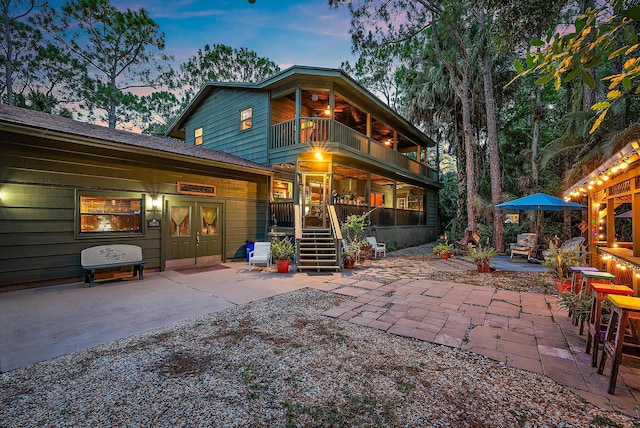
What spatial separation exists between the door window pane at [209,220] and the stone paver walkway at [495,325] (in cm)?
494

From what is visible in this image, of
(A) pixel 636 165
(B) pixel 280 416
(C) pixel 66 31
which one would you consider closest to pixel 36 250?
(B) pixel 280 416

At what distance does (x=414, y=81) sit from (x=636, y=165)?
14.1 meters

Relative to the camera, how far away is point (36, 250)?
599 cm

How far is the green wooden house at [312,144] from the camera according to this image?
9625 mm

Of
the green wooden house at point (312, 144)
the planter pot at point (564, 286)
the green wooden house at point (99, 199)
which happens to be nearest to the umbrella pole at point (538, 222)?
the green wooden house at point (312, 144)

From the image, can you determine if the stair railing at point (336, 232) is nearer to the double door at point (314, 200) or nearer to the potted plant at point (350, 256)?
the potted plant at point (350, 256)

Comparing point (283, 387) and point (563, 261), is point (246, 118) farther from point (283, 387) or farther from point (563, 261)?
point (563, 261)

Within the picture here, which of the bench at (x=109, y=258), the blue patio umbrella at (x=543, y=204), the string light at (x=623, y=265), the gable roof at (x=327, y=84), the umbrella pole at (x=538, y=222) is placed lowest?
the bench at (x=109, y=258)

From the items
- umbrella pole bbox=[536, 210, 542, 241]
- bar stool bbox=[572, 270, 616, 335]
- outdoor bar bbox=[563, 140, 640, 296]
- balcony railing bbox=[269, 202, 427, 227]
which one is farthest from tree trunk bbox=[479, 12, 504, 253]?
bar stool bbox=[572, 270, 616, 335]

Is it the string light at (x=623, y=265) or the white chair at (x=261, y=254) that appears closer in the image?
the string light at (x=623, y=265)

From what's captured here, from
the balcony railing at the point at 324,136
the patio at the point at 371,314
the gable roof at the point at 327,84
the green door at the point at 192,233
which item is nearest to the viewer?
the patio at the point at 371,314

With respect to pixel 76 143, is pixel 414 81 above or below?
above

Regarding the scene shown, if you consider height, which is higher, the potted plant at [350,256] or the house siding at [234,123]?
the house siding at [234,123]

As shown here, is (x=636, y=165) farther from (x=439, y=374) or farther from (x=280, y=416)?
(x=280, y=416)
